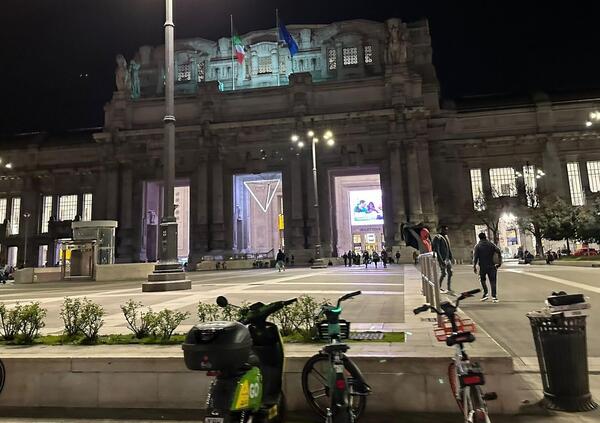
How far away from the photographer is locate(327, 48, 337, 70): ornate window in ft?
209

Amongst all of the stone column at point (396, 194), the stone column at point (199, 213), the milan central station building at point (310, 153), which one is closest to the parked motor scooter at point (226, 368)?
the milan central station building at point (310, 153)

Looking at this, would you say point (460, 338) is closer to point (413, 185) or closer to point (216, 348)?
point (216, 348)

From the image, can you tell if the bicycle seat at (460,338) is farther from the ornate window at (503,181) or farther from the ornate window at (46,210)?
the ornate window at (46,210)

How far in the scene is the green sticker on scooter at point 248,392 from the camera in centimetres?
287

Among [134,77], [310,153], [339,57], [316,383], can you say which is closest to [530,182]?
[310,153]

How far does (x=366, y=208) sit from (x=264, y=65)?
2642cm

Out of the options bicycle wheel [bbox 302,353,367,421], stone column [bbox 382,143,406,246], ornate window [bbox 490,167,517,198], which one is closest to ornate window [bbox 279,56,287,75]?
stone column [bbox 382,143,406,246]

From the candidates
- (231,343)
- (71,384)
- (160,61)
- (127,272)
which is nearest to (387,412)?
(231,343)

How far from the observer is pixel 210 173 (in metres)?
57.7

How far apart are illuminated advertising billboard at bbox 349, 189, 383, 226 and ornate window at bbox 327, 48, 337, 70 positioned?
19503mm

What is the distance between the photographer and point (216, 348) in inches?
113

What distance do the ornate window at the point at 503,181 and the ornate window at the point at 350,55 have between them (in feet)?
81.7

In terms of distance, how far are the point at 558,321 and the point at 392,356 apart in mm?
1696

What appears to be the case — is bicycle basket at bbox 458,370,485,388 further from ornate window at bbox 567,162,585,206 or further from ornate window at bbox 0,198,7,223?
ornate window at bbox 0,198,7,223
